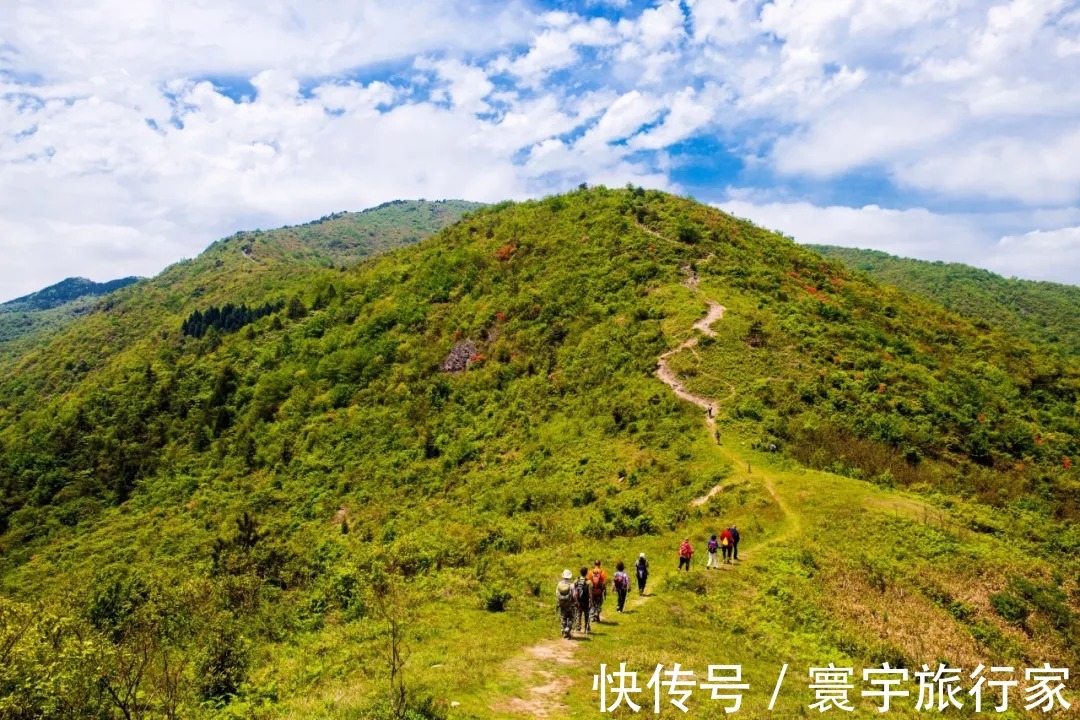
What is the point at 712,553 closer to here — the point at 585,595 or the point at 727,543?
the point at 727,543

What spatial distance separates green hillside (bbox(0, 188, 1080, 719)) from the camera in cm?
1479

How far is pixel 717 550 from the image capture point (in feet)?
77.2

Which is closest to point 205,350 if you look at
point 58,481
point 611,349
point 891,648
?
point 58,481

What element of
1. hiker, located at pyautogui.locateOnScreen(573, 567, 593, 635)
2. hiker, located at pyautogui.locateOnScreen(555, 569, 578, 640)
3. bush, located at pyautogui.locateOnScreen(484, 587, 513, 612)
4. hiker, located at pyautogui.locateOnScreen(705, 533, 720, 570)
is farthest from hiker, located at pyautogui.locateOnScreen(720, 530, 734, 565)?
hiker, located at pyautogui.locateOnScreen(555, 569, 578, 640)

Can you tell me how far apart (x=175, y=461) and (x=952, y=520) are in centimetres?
6202

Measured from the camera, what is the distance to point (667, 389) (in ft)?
128

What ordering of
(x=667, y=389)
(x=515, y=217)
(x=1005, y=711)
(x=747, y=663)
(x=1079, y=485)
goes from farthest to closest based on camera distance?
1. (x=515, y=217)
2. (x=667, y=389)
3. (x=1079, y=485)
4. (x=747, y=663)
5. (x=1005, y=711)

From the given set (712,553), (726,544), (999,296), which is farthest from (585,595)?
(999,296)

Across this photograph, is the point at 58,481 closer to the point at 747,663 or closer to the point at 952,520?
the point at 747,663

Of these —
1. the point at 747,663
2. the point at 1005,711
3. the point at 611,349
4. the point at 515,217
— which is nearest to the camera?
the point at 1005,711

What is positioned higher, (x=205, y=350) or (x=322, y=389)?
(x=205, y=350)

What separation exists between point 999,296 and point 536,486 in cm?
14550

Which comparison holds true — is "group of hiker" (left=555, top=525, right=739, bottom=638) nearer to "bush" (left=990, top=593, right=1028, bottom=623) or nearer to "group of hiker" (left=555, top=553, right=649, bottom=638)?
"group of hiker" (left=555, top=553, right=649, bottom=638)

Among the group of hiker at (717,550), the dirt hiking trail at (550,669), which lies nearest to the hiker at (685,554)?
the group of hiker at (717,550)
